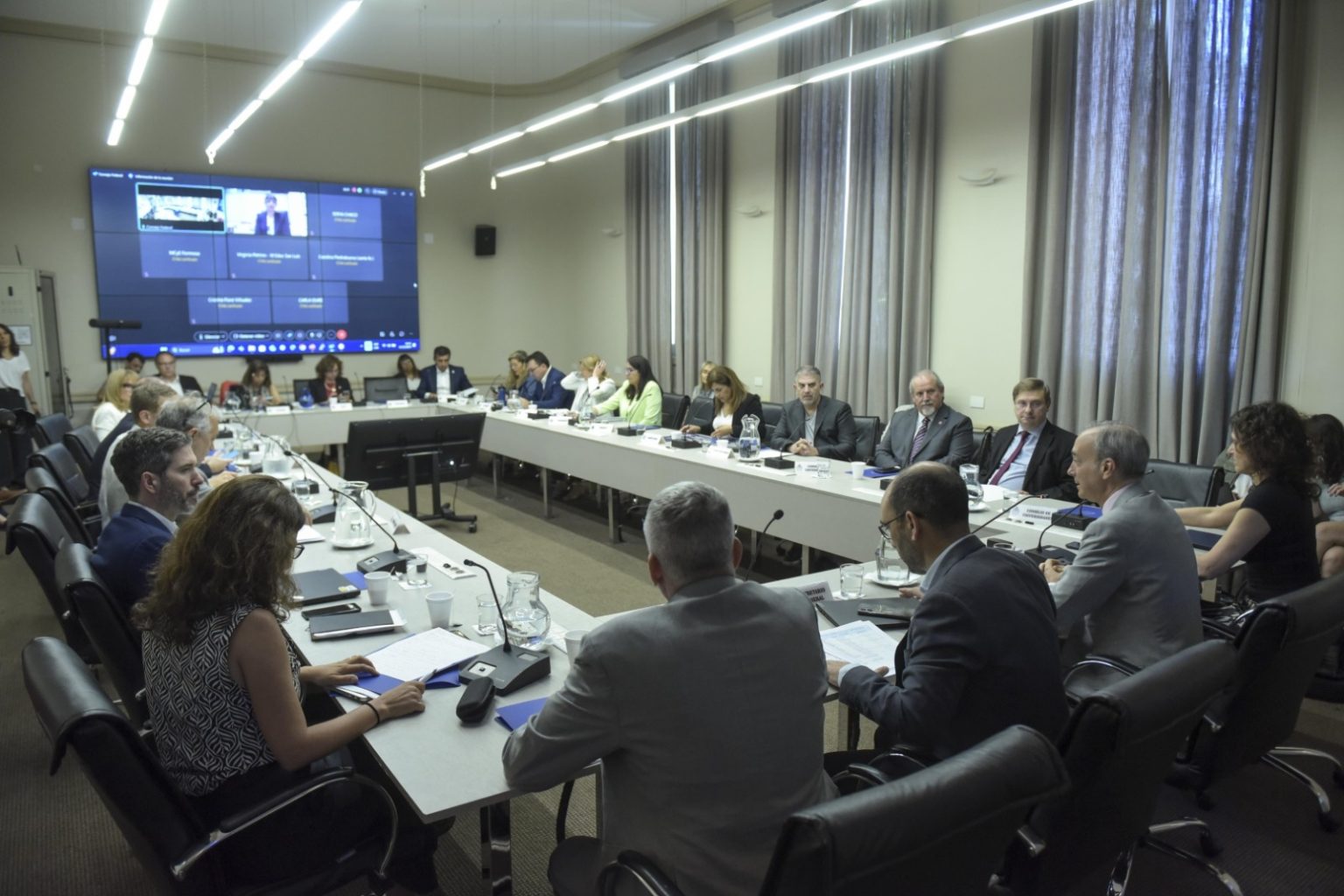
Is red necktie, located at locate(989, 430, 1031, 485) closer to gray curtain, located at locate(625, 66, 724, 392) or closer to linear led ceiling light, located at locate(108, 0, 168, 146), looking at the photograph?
gray curtain, located at locate(625, 66, 724, 392)

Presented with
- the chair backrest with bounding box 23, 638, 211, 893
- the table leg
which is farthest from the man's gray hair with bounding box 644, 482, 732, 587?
the chair backrest with bounding box 23, 638, 211, 893

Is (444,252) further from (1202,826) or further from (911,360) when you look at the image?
(1202,826)

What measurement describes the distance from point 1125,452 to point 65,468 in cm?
476

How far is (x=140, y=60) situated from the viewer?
548cm

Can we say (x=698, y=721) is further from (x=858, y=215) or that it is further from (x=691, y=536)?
(x=858, y=215)

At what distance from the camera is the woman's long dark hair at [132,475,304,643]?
1746 mm

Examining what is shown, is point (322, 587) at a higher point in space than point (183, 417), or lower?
lower

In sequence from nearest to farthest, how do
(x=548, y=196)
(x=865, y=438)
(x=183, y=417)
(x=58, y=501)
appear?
(x=58, y=501) < (x=183, y=417) < (x=865, y=438) < (x=548, y=196)

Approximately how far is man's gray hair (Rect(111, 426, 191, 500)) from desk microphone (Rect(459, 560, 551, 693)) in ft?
3.62

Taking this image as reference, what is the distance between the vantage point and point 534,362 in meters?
8.70

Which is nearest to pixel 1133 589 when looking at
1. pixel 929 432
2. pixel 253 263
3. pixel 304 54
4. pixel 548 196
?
pixel 929 432

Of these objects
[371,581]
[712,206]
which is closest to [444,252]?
[712,206]

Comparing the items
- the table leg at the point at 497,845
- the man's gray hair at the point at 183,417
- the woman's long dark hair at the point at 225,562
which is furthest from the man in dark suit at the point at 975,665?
the man's gray hair at the point at 183,417

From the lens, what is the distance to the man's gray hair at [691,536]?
1546 millimetres
